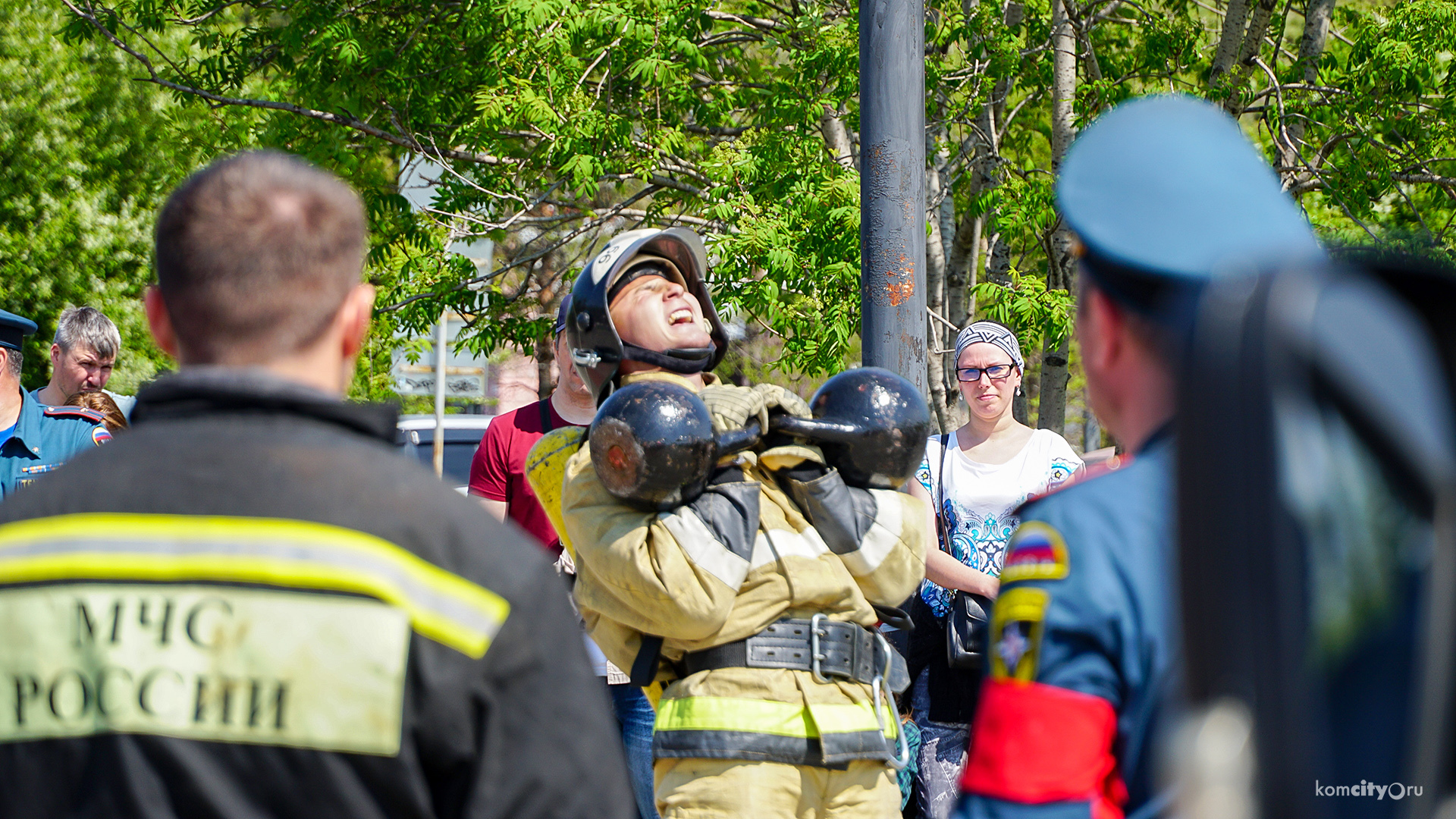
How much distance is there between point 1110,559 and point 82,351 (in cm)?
550

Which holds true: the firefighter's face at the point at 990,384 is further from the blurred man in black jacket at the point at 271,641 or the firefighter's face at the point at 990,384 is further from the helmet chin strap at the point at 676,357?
the blurred man in black jacket at the point at 271,641

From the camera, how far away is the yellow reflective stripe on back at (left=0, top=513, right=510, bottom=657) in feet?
4.61

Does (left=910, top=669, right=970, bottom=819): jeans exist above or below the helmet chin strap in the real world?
below

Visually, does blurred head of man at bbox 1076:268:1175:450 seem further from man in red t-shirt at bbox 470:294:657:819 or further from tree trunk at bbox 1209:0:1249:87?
tree trunk at bbox 1209:0:1249:87

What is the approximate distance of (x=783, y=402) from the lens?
2959 millimetres

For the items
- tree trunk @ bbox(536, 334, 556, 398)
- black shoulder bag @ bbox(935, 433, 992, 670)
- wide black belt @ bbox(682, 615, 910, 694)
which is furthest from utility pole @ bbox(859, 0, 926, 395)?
tree trunk @ bbox(536, 334, 556, 398)

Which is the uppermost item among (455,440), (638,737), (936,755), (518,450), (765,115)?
(765,115)

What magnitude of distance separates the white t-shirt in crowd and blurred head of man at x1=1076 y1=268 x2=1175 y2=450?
2857 mm

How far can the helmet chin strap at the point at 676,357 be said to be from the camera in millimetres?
3256

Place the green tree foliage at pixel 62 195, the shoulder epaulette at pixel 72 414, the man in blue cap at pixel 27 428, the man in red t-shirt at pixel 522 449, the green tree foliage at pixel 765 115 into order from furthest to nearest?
the green tree foliage at pixel 62 195, the green tree foliage at pixel 765 115, the shoulder epaulette at pixel 72 414, the man in blue cap at pixel 27 428, the man in red t-shirt at pixel 522 449

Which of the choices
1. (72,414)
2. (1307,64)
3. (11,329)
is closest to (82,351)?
(11,329)

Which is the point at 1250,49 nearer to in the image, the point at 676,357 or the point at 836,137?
the point at 836,137

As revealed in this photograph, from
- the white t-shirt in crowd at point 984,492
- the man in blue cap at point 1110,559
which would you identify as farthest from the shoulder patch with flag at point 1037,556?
the white t-shirt in crowd at point 984,492

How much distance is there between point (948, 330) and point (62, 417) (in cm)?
645
